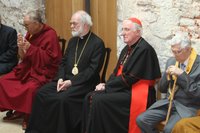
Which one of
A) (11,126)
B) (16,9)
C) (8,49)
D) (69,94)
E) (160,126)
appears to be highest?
(16,9)

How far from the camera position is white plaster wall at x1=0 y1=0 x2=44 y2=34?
18.8 feet

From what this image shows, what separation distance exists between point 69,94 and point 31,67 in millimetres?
812

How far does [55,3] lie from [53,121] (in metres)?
2.12

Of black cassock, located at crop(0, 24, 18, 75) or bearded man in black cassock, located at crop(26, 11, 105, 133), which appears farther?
black cassock, located at crop(0, 24, 18, 75)

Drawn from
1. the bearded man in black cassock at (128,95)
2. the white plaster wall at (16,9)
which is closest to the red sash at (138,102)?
the bearded man in black cassock at (128,95)

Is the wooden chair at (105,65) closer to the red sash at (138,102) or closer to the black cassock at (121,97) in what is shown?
the black cassock at (121,97)

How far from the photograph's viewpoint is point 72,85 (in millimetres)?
4273

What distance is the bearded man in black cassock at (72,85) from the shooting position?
4141 millimetres

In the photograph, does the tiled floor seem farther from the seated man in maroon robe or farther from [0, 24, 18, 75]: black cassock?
[0, 24, 18, 75]: black cassock

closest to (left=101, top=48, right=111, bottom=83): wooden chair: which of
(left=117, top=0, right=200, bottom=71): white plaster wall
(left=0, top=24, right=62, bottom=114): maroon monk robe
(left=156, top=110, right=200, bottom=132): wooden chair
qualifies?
(left=117, top=0, right=200, bottom=71): white plaster wall

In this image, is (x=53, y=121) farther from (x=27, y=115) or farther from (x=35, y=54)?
(x=35, y=54)

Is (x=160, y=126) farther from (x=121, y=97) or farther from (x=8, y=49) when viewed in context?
(x=8, y=49)

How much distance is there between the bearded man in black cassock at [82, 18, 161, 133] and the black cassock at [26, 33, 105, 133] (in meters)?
0.22

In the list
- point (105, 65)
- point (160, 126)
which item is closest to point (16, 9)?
point (105, 65)
